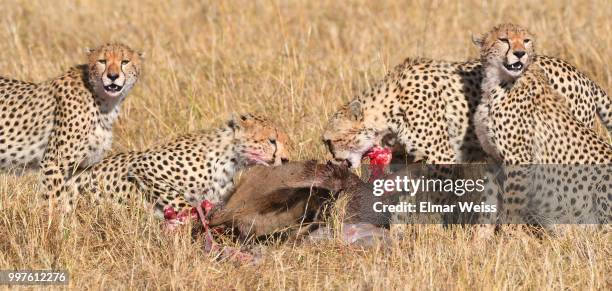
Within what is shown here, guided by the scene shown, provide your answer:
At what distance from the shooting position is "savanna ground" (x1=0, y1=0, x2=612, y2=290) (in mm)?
4789

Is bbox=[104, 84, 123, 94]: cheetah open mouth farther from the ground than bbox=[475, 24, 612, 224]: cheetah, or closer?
farther from the ground

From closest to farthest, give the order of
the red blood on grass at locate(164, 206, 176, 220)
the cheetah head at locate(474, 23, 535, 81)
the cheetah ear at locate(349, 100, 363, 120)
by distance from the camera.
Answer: the red blood on grass at locate(164, 206, 176, 220), the cheetah head at locate(474, 23, 535, 81), the cheetah ear at locate(349, 100, 363, 120)

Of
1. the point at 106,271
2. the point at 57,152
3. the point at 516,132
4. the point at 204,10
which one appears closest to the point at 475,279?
the point at 516,132

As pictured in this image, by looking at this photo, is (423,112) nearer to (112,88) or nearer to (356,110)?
(356,110)

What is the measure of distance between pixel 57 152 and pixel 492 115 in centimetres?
226

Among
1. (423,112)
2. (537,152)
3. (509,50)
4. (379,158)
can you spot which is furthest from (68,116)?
(537,152)

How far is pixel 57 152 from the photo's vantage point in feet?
19.4

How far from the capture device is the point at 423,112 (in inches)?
228

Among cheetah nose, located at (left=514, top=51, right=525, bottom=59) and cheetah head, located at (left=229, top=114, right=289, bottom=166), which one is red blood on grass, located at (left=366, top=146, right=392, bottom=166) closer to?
cheetah head, located at (left=229, top=114, right=289, bottom=166)

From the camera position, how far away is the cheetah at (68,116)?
5.84 metres

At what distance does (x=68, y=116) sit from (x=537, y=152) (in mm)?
2444

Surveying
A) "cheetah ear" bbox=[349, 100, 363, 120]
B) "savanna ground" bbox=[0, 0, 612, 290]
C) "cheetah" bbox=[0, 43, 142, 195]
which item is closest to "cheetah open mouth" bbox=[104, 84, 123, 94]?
"cheetah" bbox=[0, 43, 142, 195]

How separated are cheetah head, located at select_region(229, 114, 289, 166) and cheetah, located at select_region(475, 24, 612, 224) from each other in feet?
3.41

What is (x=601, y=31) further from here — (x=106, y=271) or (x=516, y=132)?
(x=106, y=271)
